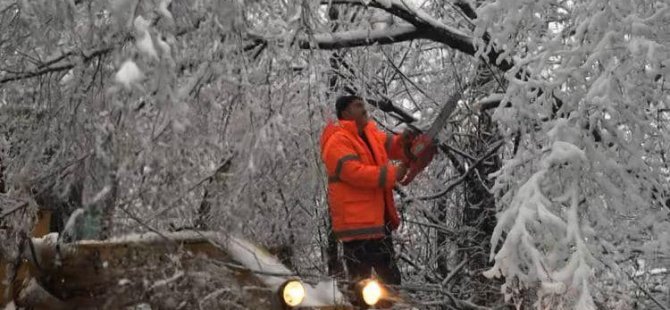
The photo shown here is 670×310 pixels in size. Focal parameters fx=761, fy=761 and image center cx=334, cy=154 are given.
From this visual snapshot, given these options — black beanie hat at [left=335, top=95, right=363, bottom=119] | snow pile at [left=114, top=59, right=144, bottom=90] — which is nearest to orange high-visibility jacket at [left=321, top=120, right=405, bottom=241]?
black beanie hat at [left=335, top=95, right=363, bottom=119]

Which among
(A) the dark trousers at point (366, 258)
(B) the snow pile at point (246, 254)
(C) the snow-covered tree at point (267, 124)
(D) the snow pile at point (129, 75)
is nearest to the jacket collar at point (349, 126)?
(C) the snow-covered tree at point (267, 124)

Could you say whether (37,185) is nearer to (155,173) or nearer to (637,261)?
(155,173)

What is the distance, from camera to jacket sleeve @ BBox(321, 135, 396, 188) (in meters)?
4.64

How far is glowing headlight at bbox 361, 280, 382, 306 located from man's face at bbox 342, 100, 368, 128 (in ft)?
5.22

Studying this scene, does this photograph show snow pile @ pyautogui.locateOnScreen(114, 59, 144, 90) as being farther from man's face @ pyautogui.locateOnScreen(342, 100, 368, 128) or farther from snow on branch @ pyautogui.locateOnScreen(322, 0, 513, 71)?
snow on branch @ pyautogui.locateOnScreen(322, 0, 513, 71)

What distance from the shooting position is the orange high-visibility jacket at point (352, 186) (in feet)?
15.3

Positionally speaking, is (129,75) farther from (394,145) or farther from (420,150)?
(394,145)

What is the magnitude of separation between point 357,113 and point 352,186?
510 mm

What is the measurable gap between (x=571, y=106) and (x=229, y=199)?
1.81 metres

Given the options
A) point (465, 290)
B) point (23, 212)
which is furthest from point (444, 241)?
point (23, 212)

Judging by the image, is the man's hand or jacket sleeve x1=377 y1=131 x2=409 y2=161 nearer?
the man's hand


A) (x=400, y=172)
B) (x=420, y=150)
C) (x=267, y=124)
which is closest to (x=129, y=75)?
(x=267, y=124)

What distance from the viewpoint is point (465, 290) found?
16.9 ft

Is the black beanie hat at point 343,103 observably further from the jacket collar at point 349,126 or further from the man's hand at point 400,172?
the man's hand at point 400,172
